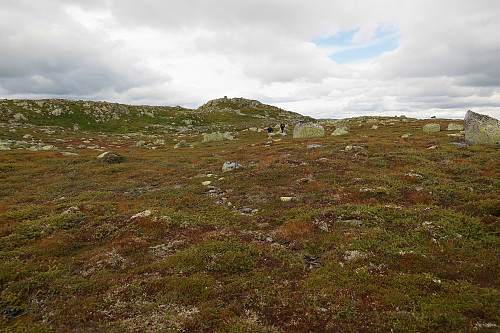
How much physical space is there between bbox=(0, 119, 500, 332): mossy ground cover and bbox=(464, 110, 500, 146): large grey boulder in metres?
14.4

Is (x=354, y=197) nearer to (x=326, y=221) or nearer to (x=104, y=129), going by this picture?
(x=326, y=221)

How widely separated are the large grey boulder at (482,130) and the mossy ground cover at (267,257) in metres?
14.4

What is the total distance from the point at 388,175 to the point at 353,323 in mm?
18452

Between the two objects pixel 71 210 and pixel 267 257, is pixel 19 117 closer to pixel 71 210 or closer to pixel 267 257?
pixel 71 210

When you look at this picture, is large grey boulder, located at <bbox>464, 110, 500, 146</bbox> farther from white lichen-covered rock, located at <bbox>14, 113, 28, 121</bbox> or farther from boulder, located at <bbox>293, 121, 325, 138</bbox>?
white lichen-covered rock, located at <bbox>14, 113, 28, 121</bbox>

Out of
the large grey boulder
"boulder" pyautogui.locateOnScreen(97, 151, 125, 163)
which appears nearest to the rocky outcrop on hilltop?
"boulder" pyautogui.locateOnScreen(97, 151, 125, 163)

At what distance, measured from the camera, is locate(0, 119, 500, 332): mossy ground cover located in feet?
26.2

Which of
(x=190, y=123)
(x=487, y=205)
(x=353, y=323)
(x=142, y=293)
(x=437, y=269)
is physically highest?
(x=190, y=123)

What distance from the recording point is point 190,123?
13175cm

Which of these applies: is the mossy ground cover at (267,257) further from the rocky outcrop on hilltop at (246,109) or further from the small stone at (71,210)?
the rocky outcrop on hilltop at (246,109)

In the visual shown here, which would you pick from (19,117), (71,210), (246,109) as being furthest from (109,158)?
(246,109)

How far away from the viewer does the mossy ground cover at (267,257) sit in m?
8.00

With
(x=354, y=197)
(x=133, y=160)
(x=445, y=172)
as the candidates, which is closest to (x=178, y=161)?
(x=133, y=160)

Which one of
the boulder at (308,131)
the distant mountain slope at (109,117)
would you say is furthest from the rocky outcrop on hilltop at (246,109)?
the boulder at (308,131)
